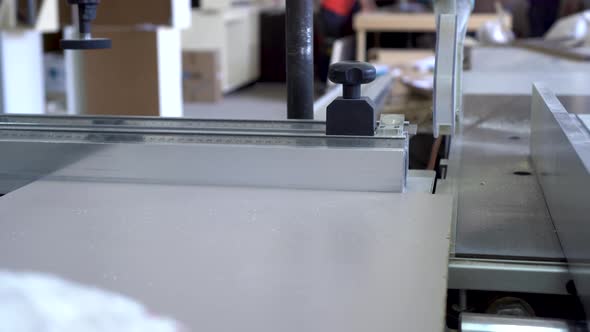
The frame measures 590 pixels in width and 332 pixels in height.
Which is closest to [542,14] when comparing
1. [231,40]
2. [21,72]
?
[231,40]

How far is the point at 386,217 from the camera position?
0.76 m

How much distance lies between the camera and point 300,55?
101 cm

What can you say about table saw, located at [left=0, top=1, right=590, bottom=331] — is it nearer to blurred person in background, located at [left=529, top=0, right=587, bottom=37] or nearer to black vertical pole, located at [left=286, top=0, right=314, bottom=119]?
black vertical pole, located at [left=286, top=0, right=314, bottom=119]

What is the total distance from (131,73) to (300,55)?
1638 millimetres

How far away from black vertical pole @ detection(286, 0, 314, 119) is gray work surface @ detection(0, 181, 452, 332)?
0.68ft

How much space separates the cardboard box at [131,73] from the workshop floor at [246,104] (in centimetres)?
189

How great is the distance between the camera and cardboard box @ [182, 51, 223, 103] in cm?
530

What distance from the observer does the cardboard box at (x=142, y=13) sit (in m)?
2.40

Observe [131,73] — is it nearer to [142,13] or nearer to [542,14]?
[142,13]

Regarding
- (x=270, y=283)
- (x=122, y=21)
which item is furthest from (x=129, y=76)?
(x=270, y=283)

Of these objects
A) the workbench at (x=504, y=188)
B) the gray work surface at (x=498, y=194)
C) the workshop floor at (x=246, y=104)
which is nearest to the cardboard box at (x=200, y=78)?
the workshop floor at (x=246, y=104)

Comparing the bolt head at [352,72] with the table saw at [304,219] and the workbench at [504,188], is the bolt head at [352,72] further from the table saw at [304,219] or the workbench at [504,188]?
the workbench at [504,188]

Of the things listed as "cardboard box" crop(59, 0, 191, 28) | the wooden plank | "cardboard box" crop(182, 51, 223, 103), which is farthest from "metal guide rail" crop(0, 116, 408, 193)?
"cardboard box" crop(182, 51, 223, 103)

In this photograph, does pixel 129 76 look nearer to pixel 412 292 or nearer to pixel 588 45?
pixel 588 45
